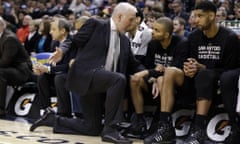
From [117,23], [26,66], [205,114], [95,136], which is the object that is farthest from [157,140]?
[26,66]

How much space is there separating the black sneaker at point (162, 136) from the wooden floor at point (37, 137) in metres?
0.28

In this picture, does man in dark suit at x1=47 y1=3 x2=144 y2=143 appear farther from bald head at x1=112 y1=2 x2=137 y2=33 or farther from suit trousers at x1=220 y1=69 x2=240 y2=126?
suit trousers at x1=220 y1=69 x2=240 y2=126

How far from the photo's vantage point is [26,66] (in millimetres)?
7902

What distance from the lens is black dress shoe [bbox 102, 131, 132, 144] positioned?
5.49m

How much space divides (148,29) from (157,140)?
1.65m

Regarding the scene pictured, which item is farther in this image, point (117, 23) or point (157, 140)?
point (117, 23)

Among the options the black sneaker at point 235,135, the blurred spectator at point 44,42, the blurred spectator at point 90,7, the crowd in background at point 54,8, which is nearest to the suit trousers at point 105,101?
the black sneaker at point 235,135

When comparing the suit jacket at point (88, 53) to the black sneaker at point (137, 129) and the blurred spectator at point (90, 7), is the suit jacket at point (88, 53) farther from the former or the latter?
the blurred spectator at point (90, 7)

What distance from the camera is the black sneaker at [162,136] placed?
17.7ft

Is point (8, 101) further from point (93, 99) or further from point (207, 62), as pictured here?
point (207, 62)

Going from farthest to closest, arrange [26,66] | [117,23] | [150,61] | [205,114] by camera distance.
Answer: [26,66] < [150,61] < [117,23] < [205,114]

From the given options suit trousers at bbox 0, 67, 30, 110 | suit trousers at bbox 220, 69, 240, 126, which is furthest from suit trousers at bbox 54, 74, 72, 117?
suit trousers at bbox 220, 69, 240, 126

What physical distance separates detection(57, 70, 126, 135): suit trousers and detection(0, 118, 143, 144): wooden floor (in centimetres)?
15

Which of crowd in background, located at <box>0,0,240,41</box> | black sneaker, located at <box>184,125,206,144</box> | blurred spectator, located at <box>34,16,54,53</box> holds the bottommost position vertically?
black sneaker, located at <box>184,125,206,144</box>
